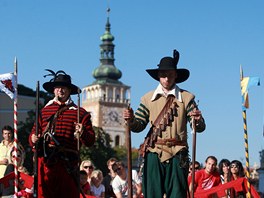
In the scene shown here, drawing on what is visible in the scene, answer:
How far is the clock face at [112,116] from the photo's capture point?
157 metres

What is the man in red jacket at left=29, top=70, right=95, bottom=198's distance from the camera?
396 inches

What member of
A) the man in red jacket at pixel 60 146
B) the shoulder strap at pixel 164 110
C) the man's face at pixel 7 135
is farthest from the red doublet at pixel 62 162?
the man's face at pixel 7 135

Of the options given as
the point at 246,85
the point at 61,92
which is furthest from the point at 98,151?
the point at 61,92


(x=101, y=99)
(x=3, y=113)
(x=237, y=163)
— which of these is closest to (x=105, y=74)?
(x=101, y=99)

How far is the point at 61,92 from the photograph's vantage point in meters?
10.3

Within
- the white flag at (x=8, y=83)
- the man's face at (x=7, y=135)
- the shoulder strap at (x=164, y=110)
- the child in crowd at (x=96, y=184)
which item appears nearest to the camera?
the shoulder strap at (x=164, y=110)

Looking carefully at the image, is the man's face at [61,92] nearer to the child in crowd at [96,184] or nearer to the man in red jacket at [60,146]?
the man in red jacket at [60,146]

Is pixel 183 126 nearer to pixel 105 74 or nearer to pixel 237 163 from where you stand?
pixel 237 163

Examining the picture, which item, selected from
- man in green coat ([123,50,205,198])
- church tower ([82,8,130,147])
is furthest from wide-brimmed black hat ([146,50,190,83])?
church tower ([82,8,130,147])

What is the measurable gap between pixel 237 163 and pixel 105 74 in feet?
470

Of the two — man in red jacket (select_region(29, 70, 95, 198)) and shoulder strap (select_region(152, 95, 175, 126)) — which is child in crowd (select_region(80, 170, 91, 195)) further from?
shoulder strap (select_region(152, 95, 175, 126))

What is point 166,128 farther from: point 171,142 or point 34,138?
point 34,138

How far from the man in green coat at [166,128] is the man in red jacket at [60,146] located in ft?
2.85

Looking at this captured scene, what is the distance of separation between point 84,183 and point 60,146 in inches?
159
